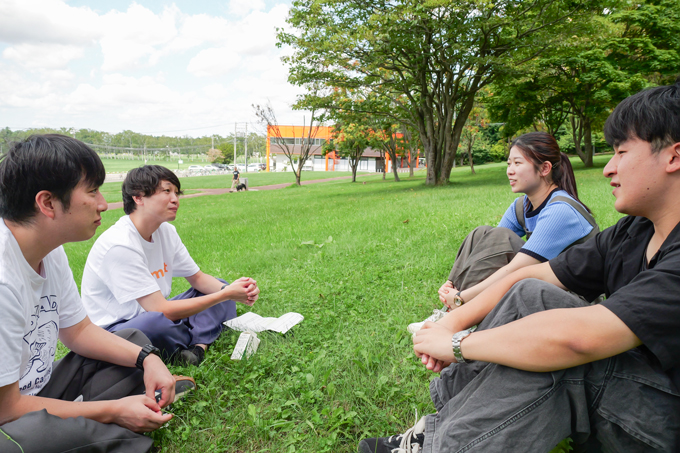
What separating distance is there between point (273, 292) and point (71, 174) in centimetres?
312

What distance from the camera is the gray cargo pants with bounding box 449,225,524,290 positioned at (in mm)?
3230

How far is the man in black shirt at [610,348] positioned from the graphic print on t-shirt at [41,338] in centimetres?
177

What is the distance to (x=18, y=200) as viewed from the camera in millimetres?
1791

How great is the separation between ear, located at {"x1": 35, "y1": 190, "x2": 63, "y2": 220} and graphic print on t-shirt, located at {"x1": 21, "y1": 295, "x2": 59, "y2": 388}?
45cm

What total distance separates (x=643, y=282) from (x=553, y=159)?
2.00 metres

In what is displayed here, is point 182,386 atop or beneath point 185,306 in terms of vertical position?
beneath

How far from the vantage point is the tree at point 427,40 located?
14281 mm

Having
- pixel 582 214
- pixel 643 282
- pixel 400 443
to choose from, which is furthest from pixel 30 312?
pixel 582 214

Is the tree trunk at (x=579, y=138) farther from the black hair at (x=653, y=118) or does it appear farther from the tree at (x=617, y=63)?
the black hair at (x=653, y=118)

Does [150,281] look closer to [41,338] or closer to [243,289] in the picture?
[243,289]

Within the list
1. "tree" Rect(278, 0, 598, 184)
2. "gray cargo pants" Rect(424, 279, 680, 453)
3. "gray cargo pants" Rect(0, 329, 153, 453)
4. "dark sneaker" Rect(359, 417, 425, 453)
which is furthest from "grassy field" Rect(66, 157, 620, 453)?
"tree" Rect(278, 0, 598, 184)

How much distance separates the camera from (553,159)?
10.3 ft

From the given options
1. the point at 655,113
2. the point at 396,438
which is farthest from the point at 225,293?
the point at 655,113

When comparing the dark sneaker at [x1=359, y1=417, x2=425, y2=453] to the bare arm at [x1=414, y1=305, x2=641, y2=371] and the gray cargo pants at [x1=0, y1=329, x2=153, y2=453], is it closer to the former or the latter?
the bare arm at [x1=414, y1=305, x2=641, y2=371]
